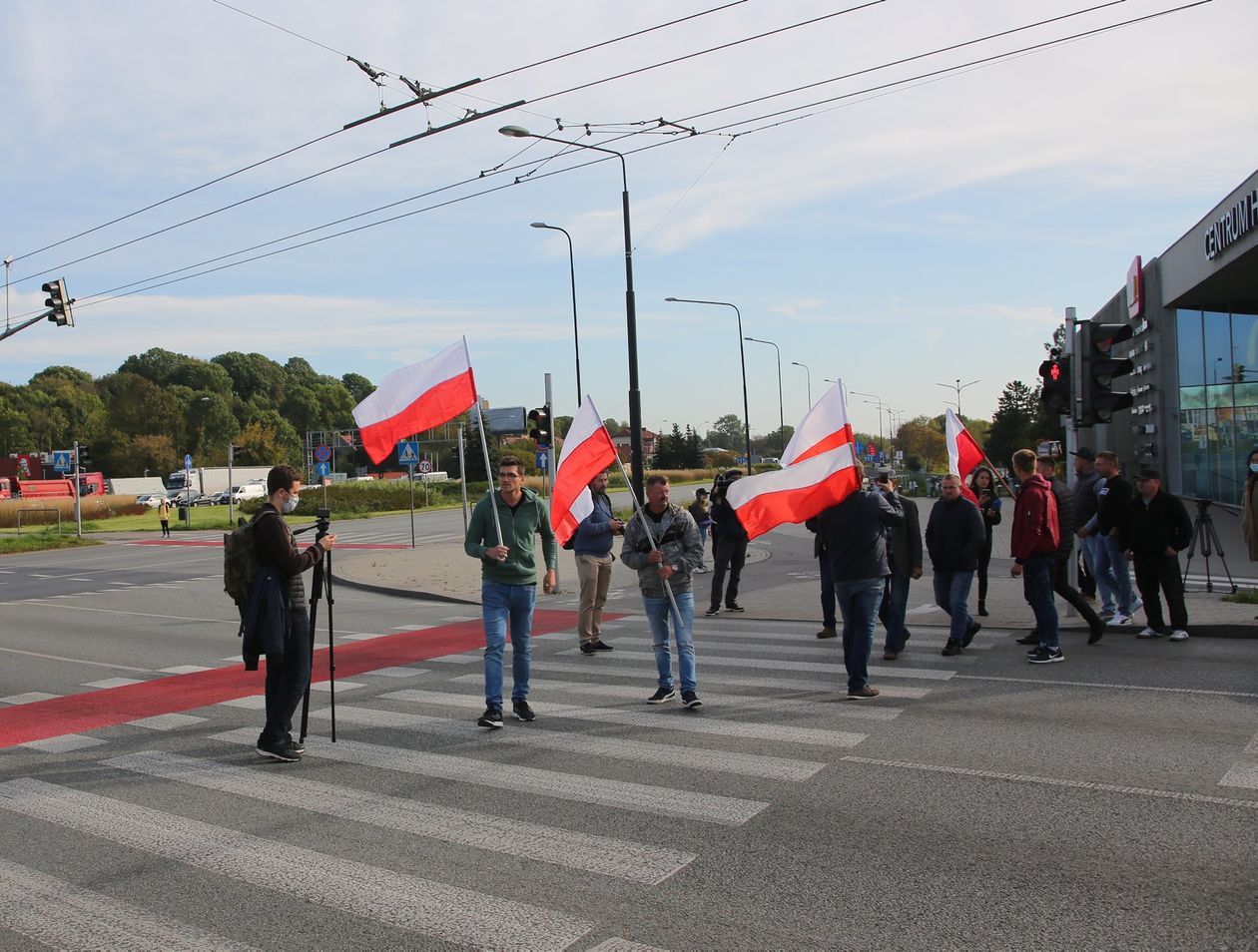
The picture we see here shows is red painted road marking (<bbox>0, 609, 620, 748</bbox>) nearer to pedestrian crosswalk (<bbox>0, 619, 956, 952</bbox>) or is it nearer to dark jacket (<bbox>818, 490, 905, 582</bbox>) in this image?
pedestrian crosswalk (<bbox>0, 619, 956, 952</bbox>)

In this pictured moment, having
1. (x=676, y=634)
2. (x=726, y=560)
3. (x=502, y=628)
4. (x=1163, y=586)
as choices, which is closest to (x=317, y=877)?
(x=502, y=628)

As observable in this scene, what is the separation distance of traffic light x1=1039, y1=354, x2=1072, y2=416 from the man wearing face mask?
834cm

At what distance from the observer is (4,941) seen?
4105 millimetres

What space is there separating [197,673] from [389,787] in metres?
5.25

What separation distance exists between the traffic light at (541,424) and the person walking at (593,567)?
8.51 m

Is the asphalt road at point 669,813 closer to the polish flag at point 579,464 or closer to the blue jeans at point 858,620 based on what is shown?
the blue jeans at point 858,620

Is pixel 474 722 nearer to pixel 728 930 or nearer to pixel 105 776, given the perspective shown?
pixel 105 776

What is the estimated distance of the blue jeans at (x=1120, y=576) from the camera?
11195 mm

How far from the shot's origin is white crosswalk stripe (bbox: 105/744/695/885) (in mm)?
4727

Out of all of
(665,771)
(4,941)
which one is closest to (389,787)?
(665,771)

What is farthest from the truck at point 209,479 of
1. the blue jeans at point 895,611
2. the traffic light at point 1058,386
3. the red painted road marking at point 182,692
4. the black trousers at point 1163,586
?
the black trousers at point 1163,586

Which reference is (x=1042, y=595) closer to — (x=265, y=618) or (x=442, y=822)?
(x=442, y=822)

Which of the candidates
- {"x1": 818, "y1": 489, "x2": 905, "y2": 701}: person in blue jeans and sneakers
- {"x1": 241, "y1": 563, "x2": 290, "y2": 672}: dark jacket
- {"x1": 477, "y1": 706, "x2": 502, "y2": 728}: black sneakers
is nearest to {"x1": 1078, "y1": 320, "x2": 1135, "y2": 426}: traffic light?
{"x1": 818, "y1": 489, "x2": 905, "y2": 701}: person in blue jeans and sneakers

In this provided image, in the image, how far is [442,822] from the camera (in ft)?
17.7
